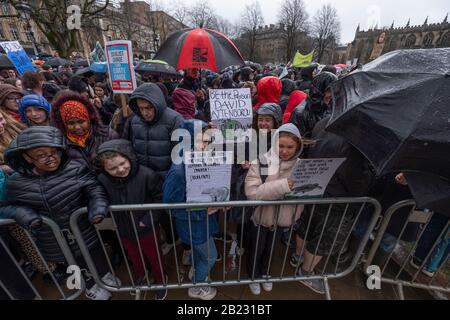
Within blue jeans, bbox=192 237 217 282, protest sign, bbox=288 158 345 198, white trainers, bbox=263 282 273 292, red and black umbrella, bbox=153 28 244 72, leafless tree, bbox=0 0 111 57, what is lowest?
white trainers, bbox=263 282 273 292

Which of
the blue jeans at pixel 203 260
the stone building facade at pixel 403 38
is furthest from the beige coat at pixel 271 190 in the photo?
the stone building facade at pixel 403 38

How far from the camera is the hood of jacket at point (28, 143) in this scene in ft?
5.54

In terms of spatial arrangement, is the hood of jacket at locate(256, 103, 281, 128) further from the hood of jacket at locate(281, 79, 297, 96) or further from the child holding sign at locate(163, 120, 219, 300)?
the hood of jacket at locate(281, 79, 297, 96)

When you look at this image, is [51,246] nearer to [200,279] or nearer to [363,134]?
[200,279]

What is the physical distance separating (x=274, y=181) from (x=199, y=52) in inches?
89.4

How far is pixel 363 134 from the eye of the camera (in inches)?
58.3

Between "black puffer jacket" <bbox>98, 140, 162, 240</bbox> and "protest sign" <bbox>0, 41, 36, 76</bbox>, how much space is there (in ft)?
19.2

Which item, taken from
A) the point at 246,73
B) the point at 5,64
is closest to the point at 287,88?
the point at 246,73

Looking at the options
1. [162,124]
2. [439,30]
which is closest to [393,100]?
[162,124]

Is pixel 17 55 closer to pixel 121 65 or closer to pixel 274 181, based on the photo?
pixel 121 65

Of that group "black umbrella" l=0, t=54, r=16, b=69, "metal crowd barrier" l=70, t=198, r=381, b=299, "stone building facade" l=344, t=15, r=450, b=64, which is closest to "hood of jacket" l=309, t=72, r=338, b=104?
"metal crowd barrier" l=70, t=198, r=381, b=299

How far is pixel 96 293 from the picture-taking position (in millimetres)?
2420

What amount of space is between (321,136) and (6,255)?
3.12m

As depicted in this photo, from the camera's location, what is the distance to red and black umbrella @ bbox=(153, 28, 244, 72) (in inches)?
123
